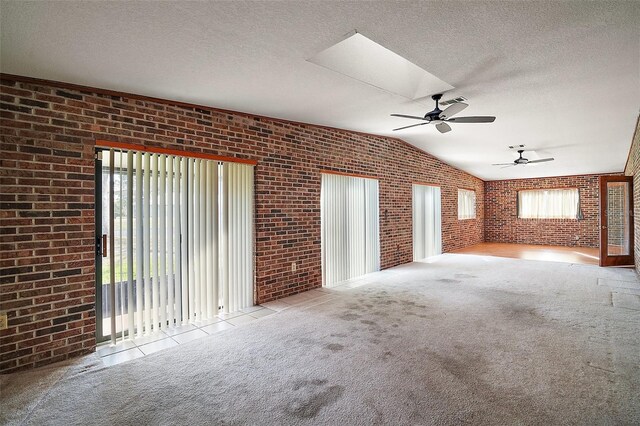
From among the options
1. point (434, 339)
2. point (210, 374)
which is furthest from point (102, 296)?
point (434, 339)

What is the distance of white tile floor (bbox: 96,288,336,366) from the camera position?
291 cm

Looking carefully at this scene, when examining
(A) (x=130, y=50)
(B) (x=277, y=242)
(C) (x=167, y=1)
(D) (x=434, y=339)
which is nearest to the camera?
(C) (x=167, y=1)

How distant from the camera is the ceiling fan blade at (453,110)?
354 cm

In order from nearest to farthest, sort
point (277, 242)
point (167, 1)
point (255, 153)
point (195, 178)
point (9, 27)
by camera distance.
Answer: point (167, 1), point (9, 27), point (195, 178), point (255, 153), point (277, 242)

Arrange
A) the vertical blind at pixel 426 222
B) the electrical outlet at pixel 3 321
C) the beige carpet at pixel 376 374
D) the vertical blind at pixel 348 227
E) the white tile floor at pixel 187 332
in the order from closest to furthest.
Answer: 1. the beige carpet at pixel 376 374
2. the electrical outlet at pixel 3 321
3. the white tile floor at pixel 187 332
4. the vertical blind at pixel 348 227
5. the vertical blind at pixel 426 222

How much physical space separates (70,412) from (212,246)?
200 centimetres

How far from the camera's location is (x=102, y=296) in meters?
3.08

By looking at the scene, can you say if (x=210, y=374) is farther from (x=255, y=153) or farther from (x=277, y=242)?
(x=255, y=153)

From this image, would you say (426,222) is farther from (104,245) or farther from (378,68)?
(104,245)

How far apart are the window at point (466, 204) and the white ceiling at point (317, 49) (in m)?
5.99

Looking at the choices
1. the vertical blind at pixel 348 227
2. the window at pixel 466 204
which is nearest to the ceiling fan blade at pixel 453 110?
the vertical blind at pixel 348 227

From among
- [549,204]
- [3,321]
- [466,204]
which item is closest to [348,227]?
[3,321]

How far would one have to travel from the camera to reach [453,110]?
365 cm

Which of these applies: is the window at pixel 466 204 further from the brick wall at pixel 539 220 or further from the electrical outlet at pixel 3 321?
the electrical outlet at pixel 3 321
